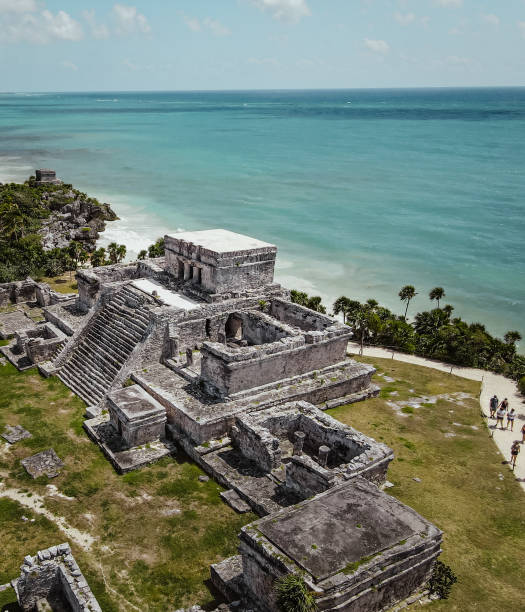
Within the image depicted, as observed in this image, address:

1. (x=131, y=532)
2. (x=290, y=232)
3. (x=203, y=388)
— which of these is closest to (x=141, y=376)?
(x=203, y=388)

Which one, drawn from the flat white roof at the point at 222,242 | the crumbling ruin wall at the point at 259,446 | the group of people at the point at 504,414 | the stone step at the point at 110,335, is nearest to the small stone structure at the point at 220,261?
the flat white roof at the point at 222,242

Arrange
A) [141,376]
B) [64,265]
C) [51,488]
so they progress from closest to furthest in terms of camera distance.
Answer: [51,488]
[141,376]
[64,265]

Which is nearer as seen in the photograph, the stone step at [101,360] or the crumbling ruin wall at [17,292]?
the stone step at [101,360]

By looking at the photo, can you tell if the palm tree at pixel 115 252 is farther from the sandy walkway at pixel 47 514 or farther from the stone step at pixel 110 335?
the sandy walkway at pixel 47 514

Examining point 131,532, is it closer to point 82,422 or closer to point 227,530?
point 227,530

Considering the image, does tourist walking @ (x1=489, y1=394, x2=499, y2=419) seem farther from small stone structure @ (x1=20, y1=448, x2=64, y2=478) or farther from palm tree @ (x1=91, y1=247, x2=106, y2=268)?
palm tree @ (x1=91, y1=247, x2=106, y2=268)

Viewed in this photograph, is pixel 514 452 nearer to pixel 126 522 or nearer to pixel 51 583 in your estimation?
pixel 126 522

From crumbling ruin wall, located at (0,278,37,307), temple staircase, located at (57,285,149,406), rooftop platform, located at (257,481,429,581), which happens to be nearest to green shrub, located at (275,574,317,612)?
rooftop platform, located at (257,481,429,581)
